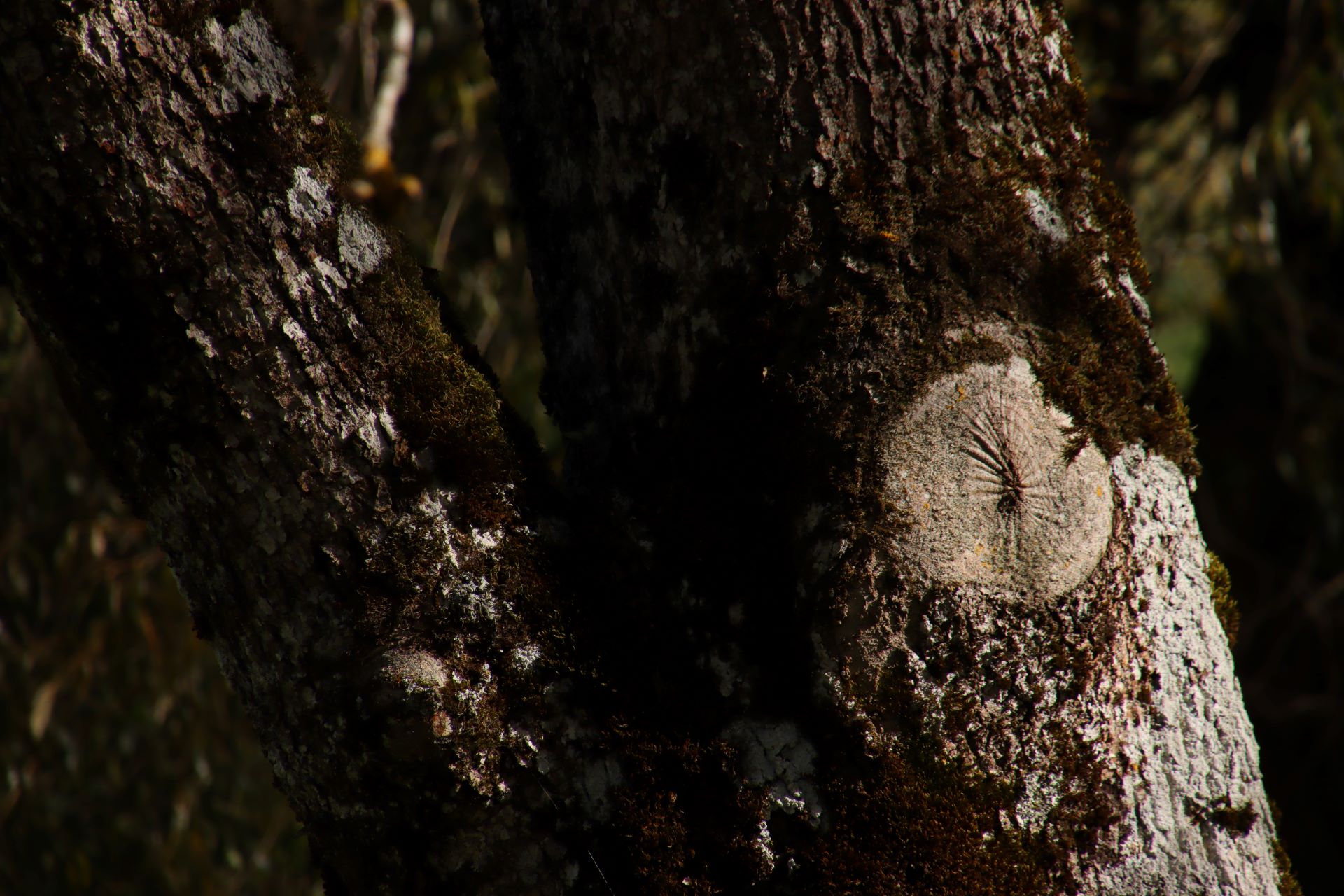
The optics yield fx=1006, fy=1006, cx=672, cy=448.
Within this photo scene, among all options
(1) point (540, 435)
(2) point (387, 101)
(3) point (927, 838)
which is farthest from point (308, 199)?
(1) point (540, 435)

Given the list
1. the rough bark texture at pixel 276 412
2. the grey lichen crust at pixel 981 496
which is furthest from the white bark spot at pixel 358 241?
the grey lichen crust at pixel 981 496

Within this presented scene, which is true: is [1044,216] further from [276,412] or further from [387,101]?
[387,101]

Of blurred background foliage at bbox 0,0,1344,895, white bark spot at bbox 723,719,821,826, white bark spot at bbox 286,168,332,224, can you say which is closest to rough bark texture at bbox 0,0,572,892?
white bark spot at bbox 286,168,332,224

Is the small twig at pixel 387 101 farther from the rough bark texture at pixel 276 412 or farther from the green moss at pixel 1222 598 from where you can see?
the green moss at pixel 1222 598

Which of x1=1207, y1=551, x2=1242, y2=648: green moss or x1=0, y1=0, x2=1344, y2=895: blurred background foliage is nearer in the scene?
x1=1207, y1=551, x2=1242, y2=648: green moss

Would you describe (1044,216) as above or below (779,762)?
above

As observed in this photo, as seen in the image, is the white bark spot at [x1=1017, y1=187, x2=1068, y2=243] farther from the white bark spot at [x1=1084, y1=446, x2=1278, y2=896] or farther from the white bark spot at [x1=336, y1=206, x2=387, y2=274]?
the white bark spot at [x1=336, y1=206, x2=387, y2=274]
